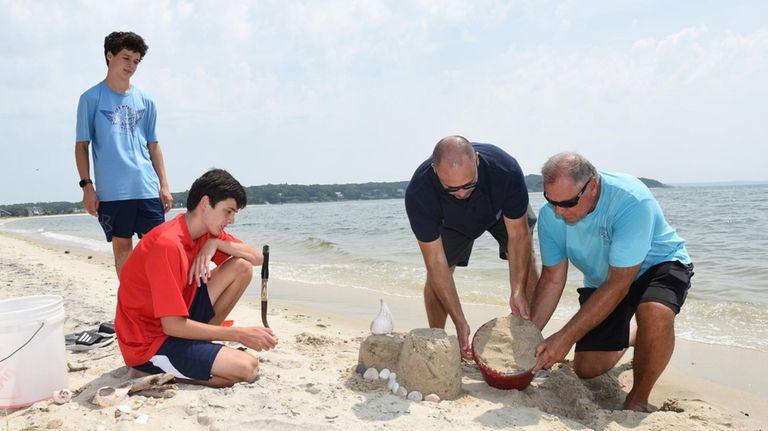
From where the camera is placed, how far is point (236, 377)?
3094 millimetres

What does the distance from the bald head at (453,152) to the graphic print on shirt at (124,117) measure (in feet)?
7.80

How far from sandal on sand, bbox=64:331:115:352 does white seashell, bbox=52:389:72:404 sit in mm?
1026

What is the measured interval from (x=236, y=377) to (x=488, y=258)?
22.9ft

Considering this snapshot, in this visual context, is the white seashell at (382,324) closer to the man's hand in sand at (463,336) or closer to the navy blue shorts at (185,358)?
the man's hand in sand at (463,336)

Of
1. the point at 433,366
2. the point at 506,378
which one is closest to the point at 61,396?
the point at 433,366

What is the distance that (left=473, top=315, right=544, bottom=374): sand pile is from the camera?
324 cm

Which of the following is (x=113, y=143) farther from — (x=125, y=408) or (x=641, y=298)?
(x=641, y=298)

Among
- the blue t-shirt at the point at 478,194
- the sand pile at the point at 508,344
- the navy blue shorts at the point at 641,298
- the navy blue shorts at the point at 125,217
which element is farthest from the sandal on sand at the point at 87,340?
the navy blue shorts at the point at 641,298

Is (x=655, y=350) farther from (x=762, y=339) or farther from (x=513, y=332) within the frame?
(x=762, y=339)

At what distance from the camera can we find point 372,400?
2.98 m

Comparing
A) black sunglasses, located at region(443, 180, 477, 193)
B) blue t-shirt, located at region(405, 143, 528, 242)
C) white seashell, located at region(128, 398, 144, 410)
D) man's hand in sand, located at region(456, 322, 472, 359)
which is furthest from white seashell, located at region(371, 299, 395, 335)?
white seashell, located at region(128, 398, 144, 410)

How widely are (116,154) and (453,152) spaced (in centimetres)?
246

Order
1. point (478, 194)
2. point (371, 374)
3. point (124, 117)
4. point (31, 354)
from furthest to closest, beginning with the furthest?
1. point (124, 117)
2. point (478, 194)
3. point (371, 374)
4. point (31, 354)

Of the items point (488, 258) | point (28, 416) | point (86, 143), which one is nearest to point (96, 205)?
point (86, 143)
